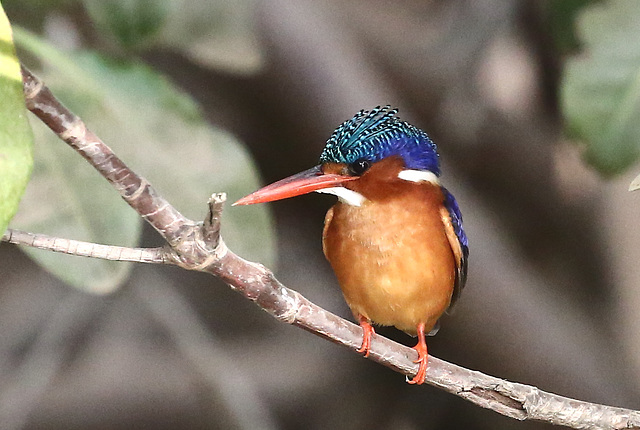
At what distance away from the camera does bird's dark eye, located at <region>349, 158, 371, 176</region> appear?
3.43 ft

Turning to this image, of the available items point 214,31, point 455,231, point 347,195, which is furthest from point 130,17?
point 455,231

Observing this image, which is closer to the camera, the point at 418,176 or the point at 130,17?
the point at 418,176

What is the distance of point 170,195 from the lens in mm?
1246

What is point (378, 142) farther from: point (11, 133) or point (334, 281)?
point (334, 281)

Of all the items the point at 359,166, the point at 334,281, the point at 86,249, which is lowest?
the point at 86,249

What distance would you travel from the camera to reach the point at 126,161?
4.04 ft

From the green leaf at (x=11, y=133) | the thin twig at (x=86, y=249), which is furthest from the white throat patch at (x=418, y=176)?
the green leaf at (x=11, y=133)

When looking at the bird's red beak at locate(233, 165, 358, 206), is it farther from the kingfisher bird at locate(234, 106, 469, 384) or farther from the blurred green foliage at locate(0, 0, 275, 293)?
the blurred green foliage at locate(0, 0, 275, 293)

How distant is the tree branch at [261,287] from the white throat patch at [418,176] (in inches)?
9.4

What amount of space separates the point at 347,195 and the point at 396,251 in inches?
4.3

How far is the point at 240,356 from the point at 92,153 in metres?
1.71

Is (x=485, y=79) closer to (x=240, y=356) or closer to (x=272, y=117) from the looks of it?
(x=272, y=117)

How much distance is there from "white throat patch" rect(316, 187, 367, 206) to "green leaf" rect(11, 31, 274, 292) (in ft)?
0.66

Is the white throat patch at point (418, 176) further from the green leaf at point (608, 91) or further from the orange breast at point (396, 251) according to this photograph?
the green leaf at point (608, 91)
